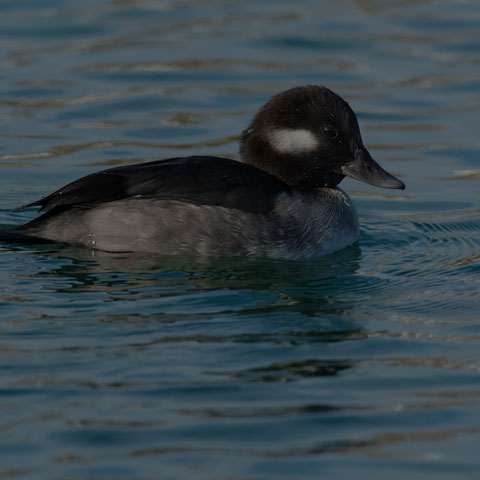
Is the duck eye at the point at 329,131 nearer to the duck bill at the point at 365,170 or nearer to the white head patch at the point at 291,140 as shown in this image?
the white head patch at the point at 291,140

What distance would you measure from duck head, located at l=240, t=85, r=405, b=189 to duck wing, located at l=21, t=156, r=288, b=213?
0.52 m

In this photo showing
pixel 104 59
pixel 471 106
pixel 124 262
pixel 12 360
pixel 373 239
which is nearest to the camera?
pixel 12 360

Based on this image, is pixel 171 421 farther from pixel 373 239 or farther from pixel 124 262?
pixel 373 239

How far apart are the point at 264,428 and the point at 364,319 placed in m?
1.85

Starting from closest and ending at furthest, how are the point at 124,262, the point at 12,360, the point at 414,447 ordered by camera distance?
the point at 414,447, the point at 12,360, the point at 124,262

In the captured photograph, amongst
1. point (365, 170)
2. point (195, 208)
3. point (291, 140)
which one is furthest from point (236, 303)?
point (365, 170)

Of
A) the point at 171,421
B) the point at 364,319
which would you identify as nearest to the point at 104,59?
the point at 364,319

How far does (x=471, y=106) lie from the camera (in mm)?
13359

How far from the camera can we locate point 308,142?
8.97 metres

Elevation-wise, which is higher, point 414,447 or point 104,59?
point 104,59

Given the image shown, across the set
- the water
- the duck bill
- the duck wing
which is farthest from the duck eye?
the water

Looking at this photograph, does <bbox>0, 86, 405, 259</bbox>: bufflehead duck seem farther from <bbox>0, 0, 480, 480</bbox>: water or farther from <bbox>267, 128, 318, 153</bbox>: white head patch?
<bbox>0, 0, 480, 480</bbox>: water

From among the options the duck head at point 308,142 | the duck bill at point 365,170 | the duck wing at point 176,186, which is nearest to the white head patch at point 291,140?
the duck head at point 308,142

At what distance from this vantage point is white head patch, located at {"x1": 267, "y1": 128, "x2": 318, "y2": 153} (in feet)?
29.3
